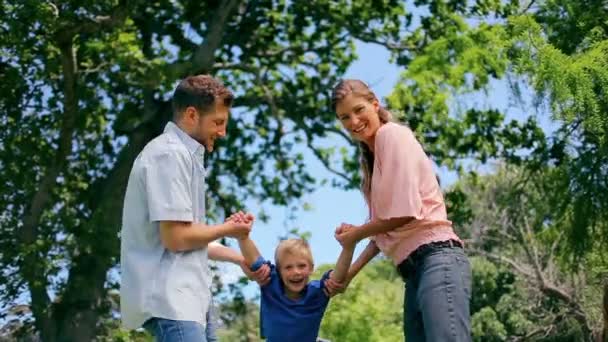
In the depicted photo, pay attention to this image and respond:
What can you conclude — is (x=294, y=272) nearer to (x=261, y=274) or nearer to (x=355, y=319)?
(x=261, y=274)

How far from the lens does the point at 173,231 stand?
3346 millimetres

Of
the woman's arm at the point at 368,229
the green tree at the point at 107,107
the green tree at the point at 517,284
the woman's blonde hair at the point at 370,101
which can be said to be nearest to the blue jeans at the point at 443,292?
the woman's arm at the point at 368,229

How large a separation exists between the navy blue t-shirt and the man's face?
49.5 inches

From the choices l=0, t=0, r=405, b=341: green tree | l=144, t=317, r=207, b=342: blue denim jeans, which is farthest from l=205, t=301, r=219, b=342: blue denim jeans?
l=0, t=0, r=405, b=341: green tree

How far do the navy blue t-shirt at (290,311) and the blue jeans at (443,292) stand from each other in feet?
3.11

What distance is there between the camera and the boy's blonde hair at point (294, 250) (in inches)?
184

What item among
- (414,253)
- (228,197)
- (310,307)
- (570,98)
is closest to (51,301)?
(228,197)

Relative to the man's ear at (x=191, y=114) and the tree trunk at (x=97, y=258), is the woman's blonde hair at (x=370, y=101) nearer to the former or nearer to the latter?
the man's ear at (x=191, y=114)

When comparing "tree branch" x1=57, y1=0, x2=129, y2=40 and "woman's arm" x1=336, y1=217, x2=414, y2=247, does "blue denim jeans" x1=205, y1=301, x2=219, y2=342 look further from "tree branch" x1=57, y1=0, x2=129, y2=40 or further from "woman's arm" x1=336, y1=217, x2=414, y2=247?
"tree branch" x1=57, y1=0, x2=129, y2=40

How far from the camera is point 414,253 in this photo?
3.78 metres

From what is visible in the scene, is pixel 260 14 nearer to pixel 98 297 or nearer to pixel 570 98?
pixel 98 297

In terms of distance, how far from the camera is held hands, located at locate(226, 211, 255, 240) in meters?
3.53

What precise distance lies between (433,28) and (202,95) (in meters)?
12.3

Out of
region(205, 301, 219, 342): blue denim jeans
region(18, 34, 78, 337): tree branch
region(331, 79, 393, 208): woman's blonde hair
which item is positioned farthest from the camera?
region(18, 34, 78, 337): tree branch
